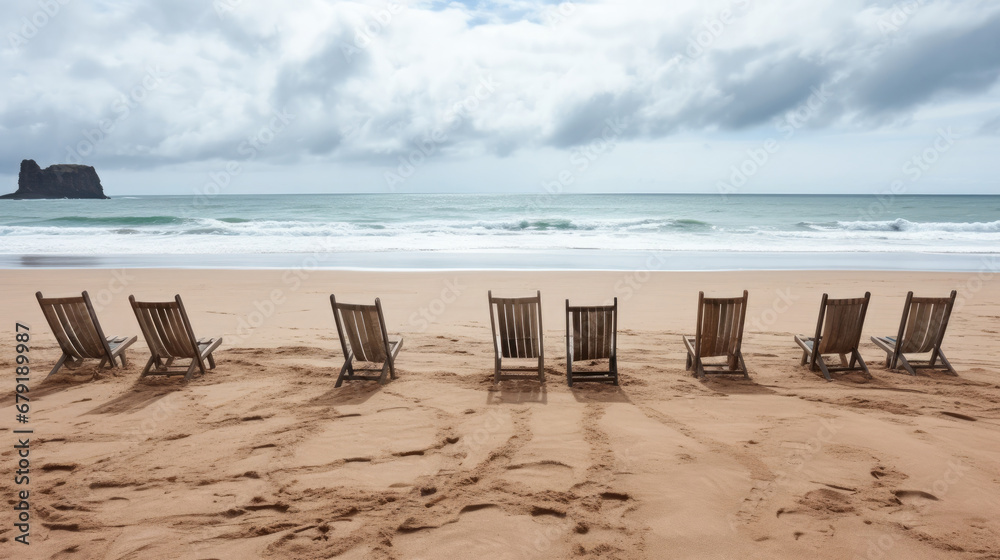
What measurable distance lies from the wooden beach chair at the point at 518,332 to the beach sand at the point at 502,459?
297 mm

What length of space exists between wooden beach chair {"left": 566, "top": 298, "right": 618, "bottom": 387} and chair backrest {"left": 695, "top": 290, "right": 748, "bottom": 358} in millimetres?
989

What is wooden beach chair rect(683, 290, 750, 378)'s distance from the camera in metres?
6.07

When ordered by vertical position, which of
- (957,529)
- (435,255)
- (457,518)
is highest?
(457,518)

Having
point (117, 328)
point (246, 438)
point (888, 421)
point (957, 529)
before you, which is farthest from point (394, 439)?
point (117, 328)

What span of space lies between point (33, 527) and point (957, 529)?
19.1ft

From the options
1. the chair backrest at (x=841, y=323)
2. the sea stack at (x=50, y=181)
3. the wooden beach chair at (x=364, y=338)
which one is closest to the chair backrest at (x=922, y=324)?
the chair backrest at (x=841, y=323)

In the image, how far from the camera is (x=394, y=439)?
15.3 feet

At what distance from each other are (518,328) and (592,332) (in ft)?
2.72

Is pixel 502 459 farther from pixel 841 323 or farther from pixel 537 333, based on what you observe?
pixel 841 323

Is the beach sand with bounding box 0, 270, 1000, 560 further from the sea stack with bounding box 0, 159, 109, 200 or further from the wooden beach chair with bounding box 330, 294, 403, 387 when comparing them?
the sea stack with bounding box 0, 159, 109, 200

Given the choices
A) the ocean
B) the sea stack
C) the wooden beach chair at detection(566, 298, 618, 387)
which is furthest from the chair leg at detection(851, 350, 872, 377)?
the sea stack

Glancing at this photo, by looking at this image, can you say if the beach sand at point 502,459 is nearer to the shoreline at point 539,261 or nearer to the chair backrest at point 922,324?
the chair backrest at point 922,324

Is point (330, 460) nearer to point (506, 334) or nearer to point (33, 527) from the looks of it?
point (33, 527)

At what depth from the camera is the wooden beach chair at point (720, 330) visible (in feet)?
19.9
